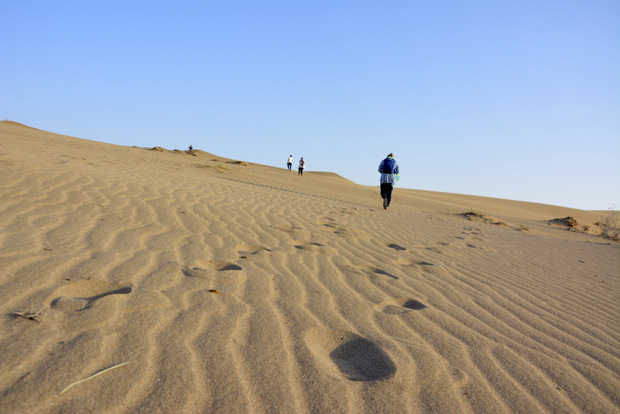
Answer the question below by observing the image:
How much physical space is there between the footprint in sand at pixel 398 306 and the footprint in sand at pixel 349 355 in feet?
1.80

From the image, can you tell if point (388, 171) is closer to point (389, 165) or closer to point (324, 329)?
point (389, 165)

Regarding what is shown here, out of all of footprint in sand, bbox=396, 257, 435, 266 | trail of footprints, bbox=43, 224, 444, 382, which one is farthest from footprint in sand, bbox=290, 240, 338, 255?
trail of footprints, bbox=43, 224, 444, 382

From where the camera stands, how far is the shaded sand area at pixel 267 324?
1.65m

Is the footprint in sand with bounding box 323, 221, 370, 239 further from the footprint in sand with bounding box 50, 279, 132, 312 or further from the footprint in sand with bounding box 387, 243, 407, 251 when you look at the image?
the footprint in sand with bounding box 50, 279, 132, 312

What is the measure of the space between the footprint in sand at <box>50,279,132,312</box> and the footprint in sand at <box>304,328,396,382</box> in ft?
4.17

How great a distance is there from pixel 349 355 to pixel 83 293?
1676mm

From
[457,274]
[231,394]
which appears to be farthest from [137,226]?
[457,274]

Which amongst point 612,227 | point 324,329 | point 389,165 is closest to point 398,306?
point 324,329

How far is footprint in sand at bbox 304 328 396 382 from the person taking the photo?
6.30ft

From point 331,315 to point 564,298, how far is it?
2.53 meters

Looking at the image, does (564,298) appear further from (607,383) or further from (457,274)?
(607,383)

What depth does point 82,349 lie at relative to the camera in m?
1.79

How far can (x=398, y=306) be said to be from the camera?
9.59 ft

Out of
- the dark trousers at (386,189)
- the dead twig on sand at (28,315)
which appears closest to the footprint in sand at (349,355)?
the dead twig on sand at (28,315)
